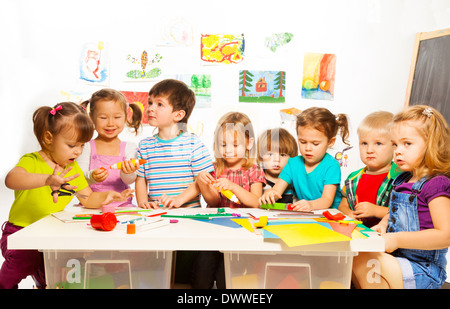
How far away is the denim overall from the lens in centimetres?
93

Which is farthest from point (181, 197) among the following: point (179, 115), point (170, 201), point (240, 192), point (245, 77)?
point (245, 77)

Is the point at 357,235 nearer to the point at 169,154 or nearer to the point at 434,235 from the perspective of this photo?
the point at 434,235

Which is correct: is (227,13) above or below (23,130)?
above

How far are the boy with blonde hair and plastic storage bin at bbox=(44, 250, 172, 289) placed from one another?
0.65 metres

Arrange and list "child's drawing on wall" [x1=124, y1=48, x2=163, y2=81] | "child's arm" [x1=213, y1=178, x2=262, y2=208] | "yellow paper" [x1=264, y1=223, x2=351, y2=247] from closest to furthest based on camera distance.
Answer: "yellow paper" [x1=264, y1=223, x2=351, y2=247]
"child's arm" [x1=213, y1=178, x2=262, y2=208]
"child's drawing on wall" [x1=124, y1=48, x2=163, y2=81]

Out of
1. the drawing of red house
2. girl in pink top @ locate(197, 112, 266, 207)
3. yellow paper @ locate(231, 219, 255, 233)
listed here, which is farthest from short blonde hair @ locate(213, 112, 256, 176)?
yellow paper @ locate(231, 219, 255, 233)

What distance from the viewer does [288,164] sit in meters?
1.36

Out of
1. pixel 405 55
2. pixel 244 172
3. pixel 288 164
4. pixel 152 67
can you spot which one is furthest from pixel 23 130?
pixel 405 55

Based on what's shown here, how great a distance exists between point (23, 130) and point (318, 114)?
3.48 ft

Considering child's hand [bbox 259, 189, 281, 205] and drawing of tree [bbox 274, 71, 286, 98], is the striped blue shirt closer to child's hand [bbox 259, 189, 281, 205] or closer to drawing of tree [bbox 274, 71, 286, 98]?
child's hand [bbox 259, 189, 281, 205]

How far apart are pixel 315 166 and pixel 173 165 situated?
48 centimetres

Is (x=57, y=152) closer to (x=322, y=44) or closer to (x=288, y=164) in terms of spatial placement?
(x=288, y=164)

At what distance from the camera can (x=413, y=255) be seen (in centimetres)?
97

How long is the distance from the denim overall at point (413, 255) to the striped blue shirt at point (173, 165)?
60cm
